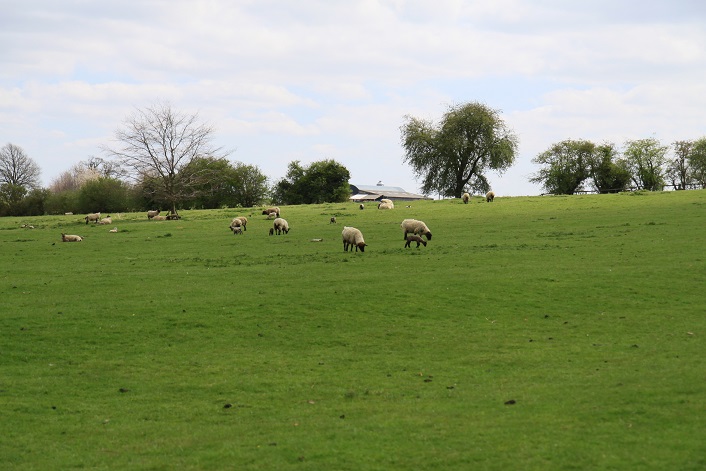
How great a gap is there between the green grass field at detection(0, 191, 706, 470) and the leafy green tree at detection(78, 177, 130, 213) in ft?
188

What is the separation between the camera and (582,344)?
712 inches

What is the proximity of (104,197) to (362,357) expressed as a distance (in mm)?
81598

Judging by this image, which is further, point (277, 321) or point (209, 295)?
point (209, 295)

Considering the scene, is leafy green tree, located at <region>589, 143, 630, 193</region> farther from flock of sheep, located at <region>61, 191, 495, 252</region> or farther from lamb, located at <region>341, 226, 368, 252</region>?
lamb, located at <region>341, 226, 368, 252</region>

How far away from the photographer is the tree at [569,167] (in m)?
114

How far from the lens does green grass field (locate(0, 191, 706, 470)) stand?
11.5 meters

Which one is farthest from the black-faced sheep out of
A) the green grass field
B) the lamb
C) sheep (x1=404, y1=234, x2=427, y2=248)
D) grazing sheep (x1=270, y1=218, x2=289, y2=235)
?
sheep (x1=404, y1=234, x2=427, y2=248)

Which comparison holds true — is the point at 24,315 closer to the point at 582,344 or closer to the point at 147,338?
the point at 147,338

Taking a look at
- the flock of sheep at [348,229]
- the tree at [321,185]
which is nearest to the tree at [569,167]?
the tree at [321,185]

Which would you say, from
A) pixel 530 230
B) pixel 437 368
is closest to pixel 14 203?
pixel 530 230

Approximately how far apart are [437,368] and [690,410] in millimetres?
5896

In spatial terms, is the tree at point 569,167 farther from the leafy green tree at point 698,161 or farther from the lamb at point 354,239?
the lamb at point 354,239

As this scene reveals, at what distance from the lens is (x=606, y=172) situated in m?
113

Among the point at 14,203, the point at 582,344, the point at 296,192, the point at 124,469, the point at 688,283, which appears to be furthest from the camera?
the point at 296,192
